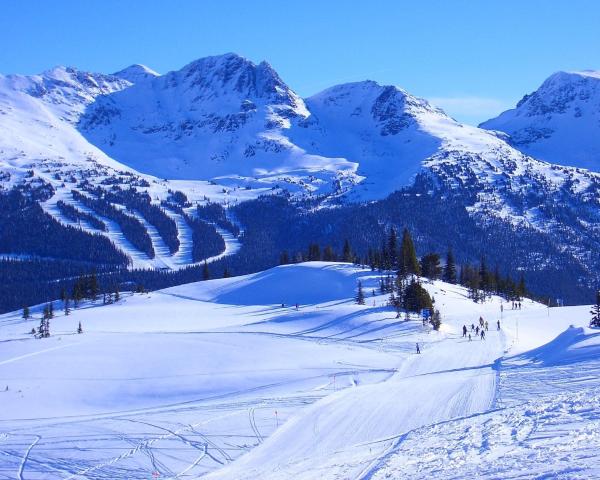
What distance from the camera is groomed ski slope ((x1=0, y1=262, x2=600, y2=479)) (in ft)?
72.9

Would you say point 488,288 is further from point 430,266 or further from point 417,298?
point 417,298

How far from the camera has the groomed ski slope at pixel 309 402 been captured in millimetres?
22219

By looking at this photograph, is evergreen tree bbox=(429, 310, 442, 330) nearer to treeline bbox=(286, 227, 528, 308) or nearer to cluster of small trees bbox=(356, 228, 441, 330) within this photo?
cluster of small trees bbox=(356, 228, 441, 330)

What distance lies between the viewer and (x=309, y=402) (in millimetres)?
34906

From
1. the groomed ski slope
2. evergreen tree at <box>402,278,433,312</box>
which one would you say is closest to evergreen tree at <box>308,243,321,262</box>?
the groomed ski slope

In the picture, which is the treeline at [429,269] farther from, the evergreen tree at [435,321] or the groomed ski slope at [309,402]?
the groomed ski slope at [309,402]

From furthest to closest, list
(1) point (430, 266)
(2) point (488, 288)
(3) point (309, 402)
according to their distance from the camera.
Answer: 1. (2) point (488, 288)
2. (1) point (430, 266)
3. (3) point (309, 402)

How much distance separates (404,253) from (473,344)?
43679mm

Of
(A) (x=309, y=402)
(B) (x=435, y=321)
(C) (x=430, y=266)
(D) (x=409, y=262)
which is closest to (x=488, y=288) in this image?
(C) (x=430, y=266)

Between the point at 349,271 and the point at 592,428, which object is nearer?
the point at 592,428

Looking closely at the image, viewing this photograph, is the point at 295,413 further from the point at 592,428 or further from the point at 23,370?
the point at 23,370

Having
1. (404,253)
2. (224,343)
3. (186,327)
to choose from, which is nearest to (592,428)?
(224,343)

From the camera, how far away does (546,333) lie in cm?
6519

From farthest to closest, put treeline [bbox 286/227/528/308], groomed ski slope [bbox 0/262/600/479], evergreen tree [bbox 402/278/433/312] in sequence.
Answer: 1. treeline [bbox 286/227/528/308]
2. evergreen tree [bbox 402/278/433/312]
3. groomed ski slope [bbox 0/262/600/479]
